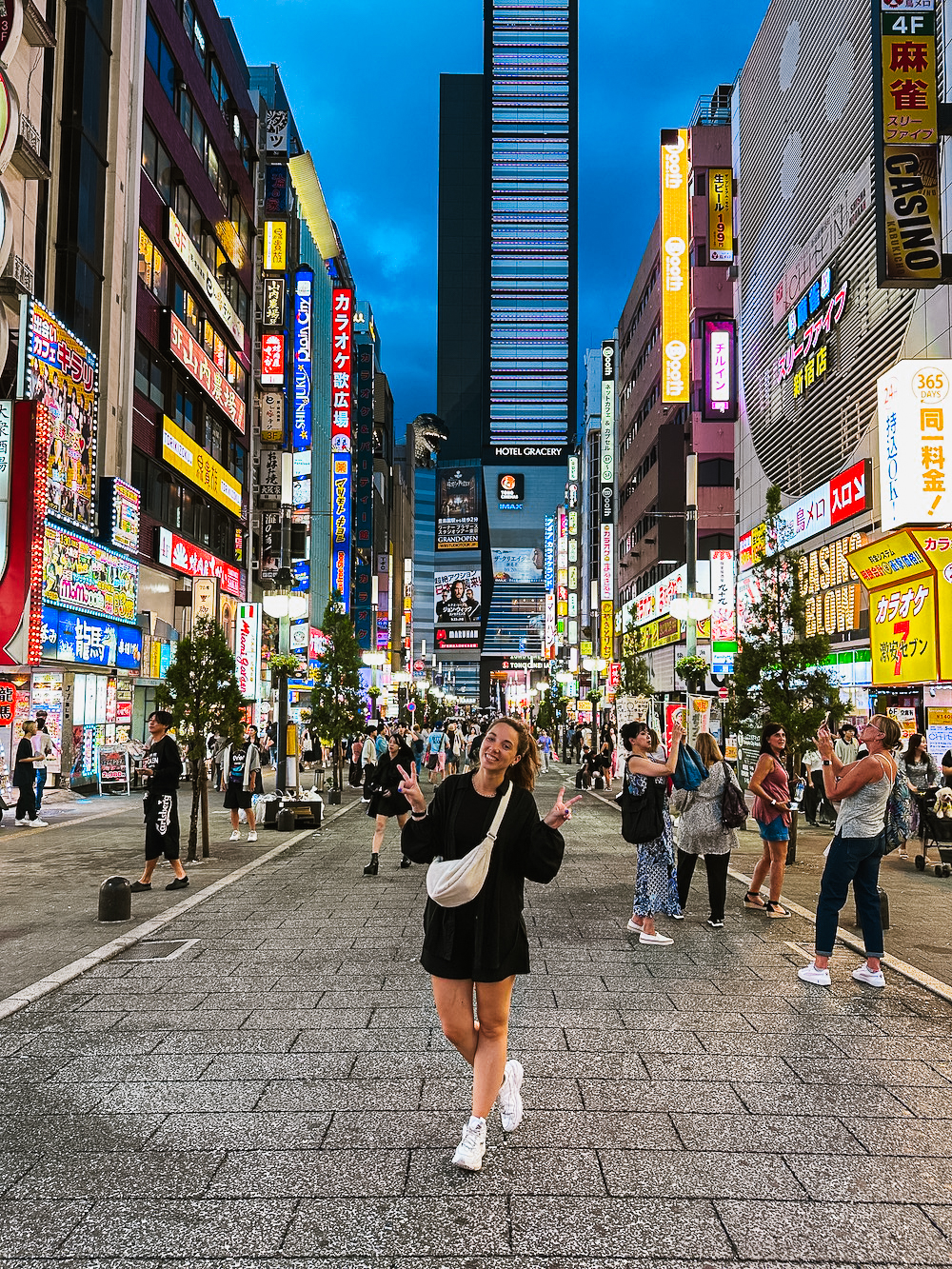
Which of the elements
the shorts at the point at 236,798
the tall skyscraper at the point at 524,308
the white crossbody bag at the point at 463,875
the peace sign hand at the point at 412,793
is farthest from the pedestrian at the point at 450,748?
the tall skyscraper at the point at 524,308

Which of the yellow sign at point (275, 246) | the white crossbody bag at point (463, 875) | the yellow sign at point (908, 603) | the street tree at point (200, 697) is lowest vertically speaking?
the white crossbody bag at point (463, 875)

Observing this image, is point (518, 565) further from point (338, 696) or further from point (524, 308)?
point (338, 696)

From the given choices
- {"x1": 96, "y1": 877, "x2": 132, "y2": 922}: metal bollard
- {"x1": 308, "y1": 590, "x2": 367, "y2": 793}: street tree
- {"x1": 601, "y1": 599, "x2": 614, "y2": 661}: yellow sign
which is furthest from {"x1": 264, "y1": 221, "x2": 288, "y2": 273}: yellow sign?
{"x1": 96, "y1": 877, "x2": 132, "y2": 922}: metal bollard

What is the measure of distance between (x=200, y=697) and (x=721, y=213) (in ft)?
130

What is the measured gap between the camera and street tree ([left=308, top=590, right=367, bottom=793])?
26641 mm

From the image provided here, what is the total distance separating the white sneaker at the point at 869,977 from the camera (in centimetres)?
756

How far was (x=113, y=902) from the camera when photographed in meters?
9.93

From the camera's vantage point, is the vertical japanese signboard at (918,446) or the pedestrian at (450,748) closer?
the vertical japanese signboard at (918,446)

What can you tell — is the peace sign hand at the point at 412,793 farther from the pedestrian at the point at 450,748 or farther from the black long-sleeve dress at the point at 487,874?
the pedestrian at the point at 450,748

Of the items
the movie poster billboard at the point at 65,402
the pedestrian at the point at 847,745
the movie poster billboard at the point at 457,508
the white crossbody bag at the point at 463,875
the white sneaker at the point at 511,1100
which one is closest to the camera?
the white crossbody bag at the point at 463,875

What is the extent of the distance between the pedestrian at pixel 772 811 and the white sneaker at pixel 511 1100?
5.71 metres

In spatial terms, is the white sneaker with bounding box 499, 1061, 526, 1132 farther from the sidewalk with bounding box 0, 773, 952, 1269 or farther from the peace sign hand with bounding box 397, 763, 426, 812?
the peace sign hand with bounding box 397, 763, 426, 812

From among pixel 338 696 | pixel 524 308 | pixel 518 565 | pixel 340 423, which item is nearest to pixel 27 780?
pixel 338 696

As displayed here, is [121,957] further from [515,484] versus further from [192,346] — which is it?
[515,484]
